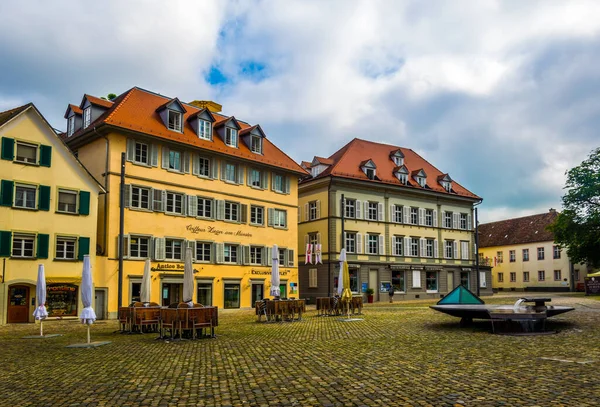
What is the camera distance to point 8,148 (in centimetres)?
2981

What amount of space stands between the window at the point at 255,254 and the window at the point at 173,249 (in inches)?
246

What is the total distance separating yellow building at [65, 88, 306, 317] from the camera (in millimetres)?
34188

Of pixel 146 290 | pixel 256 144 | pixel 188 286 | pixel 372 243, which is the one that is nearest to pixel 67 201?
pixel 146 290

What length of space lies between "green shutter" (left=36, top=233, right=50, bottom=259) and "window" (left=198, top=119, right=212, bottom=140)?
41.9 ft

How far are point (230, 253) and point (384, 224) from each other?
17.4 meters

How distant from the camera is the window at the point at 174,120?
3825 cm

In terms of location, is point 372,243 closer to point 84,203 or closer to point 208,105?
point 208,105

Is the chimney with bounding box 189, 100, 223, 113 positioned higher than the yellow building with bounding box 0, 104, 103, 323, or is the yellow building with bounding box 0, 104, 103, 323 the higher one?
the chimney with bounding box 189, 100, 223, 113

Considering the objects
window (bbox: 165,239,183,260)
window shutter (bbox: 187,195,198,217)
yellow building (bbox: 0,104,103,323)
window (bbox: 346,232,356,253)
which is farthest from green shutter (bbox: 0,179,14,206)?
window (bbox: 346,232,356,253)

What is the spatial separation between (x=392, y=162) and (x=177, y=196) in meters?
25.7

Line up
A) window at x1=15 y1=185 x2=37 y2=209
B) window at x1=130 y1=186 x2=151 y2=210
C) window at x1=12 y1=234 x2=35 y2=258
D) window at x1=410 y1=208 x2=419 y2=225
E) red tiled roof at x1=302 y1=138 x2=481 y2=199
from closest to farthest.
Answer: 1. window at x1=12 y1=234 x2=35 y2=258
2. window at x1=15 y1=185 x2=37 y2=209
3. window at x1=130 y1=186 x2=151 y2=210
4. red tiled roof at x1=302 y1=138 x2=481 y2=199
5. window at x1=410 y1=208 x2=419 y2=225

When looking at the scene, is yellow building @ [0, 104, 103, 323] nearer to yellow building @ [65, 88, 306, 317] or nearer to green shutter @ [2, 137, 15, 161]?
green shutter @ [2, 137, 15, 161]

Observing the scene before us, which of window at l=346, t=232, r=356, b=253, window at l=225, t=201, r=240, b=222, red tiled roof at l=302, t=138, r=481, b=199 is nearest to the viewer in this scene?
window at l=225, t=201, r=240, b=222

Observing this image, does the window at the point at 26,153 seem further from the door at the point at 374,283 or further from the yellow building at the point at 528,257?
the yellow building at the point at 528,257
